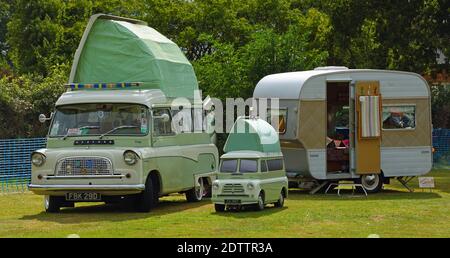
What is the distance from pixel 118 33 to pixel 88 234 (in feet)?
21.6

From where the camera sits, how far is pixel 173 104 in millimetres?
21547

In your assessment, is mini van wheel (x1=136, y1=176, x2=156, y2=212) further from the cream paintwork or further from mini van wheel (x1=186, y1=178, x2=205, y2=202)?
mini van wheel (x1=186, y1=178, x2=205, y2=202)

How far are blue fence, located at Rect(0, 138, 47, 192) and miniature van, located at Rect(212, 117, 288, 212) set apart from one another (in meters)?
10.9

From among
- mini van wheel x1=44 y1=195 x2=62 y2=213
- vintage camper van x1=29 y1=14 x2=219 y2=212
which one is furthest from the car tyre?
mini van wheel x1=44 y1=195 x2=62 y2=213

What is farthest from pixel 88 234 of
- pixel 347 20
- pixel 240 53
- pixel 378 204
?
pixel 347 20

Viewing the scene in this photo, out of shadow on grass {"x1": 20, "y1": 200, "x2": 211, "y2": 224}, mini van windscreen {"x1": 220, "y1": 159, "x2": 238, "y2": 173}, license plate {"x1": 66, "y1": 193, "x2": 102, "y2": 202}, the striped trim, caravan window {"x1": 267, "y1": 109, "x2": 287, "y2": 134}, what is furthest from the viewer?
caravan window {"x1": 267, "y1": 109, "x2": 287, "y2": 134}

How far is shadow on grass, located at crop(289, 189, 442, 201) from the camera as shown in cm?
2430

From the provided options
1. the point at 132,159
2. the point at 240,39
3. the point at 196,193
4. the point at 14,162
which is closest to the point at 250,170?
the point at 132,159

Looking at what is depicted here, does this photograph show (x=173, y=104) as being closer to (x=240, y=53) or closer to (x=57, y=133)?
(x=57, y=133)

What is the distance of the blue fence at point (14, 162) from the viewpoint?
2973 cm

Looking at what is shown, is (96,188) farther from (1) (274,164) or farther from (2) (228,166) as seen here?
(1) (274,164)

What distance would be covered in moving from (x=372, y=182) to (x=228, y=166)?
7.20m

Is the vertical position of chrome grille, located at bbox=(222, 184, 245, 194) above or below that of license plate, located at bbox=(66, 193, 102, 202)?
above

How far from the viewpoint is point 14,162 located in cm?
3003
